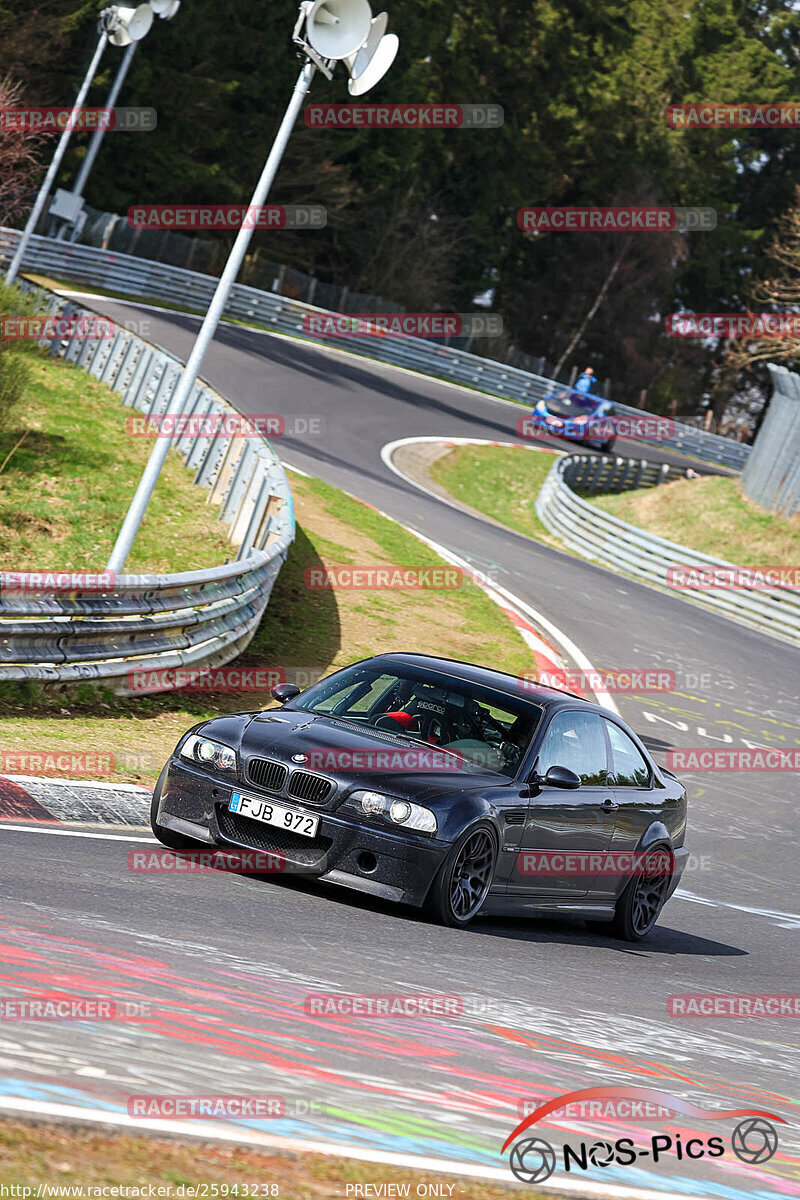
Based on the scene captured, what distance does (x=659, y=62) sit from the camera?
7544cm

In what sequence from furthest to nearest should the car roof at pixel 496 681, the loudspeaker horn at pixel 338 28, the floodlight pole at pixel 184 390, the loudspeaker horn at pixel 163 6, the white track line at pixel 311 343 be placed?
the white track line at pixel 311 343 < the loudspeaker horn at pixel 163 6 < the floodlight pole at pixel 184 390 < the loudspeaker horn at pixel 338 28 < the car roof at pixel 496 681

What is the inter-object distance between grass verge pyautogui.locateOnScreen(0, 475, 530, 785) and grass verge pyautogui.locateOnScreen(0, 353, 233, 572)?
1.55 meters

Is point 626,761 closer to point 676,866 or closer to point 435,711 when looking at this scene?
point 676,866

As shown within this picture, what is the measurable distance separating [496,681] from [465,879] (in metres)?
1.61

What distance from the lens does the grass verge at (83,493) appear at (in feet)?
63.9

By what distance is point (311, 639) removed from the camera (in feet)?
59.6

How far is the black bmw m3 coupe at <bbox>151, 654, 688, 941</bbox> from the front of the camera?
782 cm

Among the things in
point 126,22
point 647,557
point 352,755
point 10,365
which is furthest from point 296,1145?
point 126,22

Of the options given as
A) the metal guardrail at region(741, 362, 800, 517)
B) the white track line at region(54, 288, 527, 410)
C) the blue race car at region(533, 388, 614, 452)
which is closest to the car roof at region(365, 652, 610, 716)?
the metal guardrail at region(741, 362, 800, 517)

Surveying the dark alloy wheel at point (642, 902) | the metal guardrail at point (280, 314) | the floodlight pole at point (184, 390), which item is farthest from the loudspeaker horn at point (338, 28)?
the metal guardrail at point (280, 314)

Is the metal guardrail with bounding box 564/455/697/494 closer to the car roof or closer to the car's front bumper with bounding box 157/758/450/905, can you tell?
the car roof

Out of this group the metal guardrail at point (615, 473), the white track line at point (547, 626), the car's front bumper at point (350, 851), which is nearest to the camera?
the car's front bumper at point (350, 851)

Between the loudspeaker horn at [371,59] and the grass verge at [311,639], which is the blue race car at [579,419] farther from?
the loudspeaker horn at [371,59]

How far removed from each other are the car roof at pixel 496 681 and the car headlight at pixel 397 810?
1.59 metres
